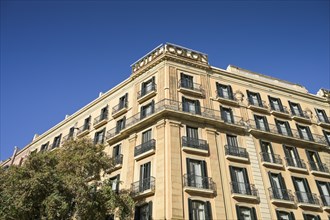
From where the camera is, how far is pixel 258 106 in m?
30.5

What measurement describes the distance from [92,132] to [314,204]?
22.3 meters

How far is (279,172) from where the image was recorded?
85.4 feet

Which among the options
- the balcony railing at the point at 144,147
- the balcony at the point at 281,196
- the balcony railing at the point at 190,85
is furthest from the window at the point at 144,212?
the balcony railing at the point at 190,85

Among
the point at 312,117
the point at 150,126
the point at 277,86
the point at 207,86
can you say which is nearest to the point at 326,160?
the point at 312,117

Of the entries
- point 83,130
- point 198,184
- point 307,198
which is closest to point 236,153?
point 198,184

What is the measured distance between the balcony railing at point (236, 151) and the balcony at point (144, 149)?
6.31 m

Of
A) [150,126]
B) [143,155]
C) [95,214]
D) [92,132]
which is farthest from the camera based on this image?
[92,132]

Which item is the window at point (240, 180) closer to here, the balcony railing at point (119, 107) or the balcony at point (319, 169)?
the balcony at point (319, 169)

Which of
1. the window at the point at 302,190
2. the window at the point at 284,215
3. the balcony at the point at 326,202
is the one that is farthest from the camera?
the window at the point at 302,190

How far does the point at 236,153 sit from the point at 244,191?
3.33 m

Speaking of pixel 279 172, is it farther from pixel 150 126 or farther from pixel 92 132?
pixel 92 132

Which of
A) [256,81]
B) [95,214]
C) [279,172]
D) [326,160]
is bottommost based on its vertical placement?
[95,214]

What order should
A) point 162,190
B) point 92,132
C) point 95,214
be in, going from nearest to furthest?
point 95,214 < point 162,190 < point 92,132

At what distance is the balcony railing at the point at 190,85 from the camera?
27922mm
